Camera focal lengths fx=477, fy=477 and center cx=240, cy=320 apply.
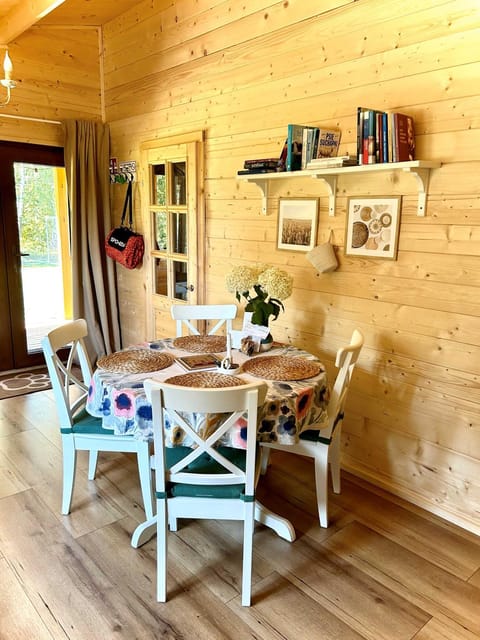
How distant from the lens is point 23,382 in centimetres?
411

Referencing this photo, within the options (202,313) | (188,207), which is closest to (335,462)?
(202,313)

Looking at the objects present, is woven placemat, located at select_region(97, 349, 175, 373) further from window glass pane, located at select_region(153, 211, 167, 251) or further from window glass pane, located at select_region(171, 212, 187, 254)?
window glass pane, located at select_region(153, 211, 167, 251)

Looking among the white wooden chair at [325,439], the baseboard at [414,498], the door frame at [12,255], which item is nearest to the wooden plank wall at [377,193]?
the baseboard at [414,498]

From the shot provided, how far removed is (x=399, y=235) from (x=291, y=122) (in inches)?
38.5

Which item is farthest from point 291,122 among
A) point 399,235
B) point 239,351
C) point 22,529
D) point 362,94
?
point 22,529

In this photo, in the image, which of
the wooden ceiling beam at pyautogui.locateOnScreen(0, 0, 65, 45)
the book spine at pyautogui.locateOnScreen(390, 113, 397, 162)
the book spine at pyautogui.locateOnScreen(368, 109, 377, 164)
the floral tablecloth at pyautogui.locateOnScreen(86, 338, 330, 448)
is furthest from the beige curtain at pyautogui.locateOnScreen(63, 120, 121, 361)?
the book spine at pyautogui.locateOnScreen(390, 113, 397, 162)

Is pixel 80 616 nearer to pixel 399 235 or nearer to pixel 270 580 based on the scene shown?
pixel 270 580

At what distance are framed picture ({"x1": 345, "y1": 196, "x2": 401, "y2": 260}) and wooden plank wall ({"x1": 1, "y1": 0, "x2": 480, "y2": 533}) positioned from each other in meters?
0.04

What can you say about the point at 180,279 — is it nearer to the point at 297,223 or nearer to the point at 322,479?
the point at 297,223

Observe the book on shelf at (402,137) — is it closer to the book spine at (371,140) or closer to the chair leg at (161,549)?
the book spine at (371,140)

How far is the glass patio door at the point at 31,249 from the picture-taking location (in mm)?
4148

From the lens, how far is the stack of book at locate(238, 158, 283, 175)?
106 inches

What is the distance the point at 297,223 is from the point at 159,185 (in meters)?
1.59

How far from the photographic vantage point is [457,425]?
2.25m
